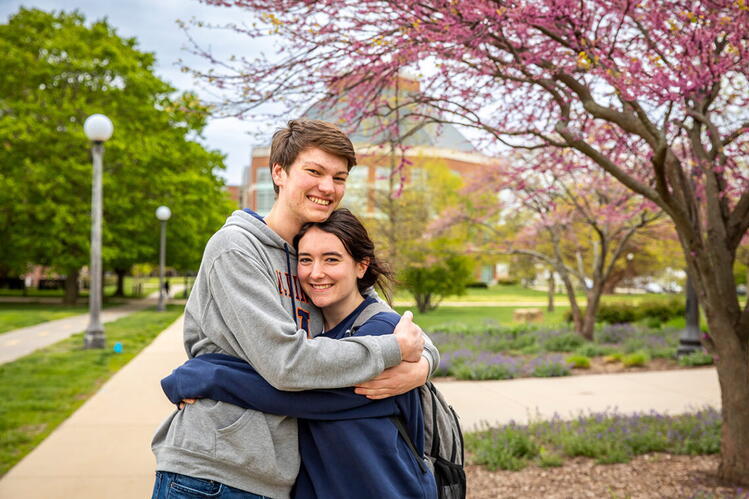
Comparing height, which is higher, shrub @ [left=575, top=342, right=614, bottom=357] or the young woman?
the young woman

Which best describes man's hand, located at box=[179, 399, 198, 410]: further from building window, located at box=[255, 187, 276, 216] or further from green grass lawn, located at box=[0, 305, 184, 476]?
building window, located at box=[255, 187, 276, 216]

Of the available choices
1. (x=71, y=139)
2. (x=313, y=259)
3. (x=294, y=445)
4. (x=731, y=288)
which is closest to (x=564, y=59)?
(x=731, y=288)

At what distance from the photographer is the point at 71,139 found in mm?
22766

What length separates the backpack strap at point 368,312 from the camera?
221 centimetres

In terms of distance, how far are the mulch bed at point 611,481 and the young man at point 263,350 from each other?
314 centimetres

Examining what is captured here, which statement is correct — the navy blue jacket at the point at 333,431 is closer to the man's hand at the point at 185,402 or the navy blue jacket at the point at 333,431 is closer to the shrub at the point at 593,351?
the man's hand at the point at 185,402

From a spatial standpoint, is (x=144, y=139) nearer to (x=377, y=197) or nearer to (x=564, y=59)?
(x=377, y=197)

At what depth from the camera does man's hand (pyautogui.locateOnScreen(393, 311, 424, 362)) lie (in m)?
2.05

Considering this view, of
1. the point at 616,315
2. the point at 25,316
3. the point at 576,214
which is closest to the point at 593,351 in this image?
the point at 576,214

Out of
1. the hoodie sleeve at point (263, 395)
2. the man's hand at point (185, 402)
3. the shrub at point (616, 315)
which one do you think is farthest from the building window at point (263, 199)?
the hoodie sleeve at point (263, 395)

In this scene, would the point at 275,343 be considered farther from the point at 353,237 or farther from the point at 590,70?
the point at 590,70

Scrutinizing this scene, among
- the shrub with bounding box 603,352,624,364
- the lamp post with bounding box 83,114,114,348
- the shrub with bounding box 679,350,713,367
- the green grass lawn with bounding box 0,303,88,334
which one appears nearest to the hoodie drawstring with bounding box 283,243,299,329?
the shrub with bounding box 603,352,624,364

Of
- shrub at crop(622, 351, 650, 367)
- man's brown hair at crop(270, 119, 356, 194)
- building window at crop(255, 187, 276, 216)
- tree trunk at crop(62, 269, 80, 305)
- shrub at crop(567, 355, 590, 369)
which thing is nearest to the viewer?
man's brown hair at crop(270, 119, 356, 194)

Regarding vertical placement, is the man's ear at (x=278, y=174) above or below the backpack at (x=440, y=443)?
above
